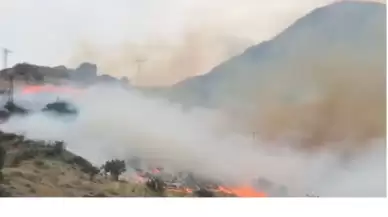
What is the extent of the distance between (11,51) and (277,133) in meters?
0.56

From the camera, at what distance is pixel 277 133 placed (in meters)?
1.12

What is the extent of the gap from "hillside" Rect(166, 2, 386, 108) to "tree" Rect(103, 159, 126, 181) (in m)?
0.17

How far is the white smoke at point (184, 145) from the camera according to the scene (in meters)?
1.09

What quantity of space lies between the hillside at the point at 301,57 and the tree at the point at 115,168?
0.17 meters

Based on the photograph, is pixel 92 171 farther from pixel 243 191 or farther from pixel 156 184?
pixel 243 191

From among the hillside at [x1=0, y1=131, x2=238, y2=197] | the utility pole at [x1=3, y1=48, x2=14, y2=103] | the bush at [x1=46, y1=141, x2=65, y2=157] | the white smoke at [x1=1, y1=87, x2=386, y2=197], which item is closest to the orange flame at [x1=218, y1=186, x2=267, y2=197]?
the white smoke at [x1=1, y1=87, x2=386, y2=197]

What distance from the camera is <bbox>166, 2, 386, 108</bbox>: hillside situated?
3.67 ft

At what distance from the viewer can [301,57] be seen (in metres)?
1.13

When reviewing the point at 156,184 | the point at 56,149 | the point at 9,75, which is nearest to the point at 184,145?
the point at 156,184

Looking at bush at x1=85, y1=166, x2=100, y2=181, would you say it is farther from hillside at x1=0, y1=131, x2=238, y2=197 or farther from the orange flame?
the orange flame

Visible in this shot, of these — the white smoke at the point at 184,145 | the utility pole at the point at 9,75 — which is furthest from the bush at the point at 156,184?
the utility pole at the point at 9,75

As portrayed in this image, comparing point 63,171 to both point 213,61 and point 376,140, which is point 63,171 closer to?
point 213,61
